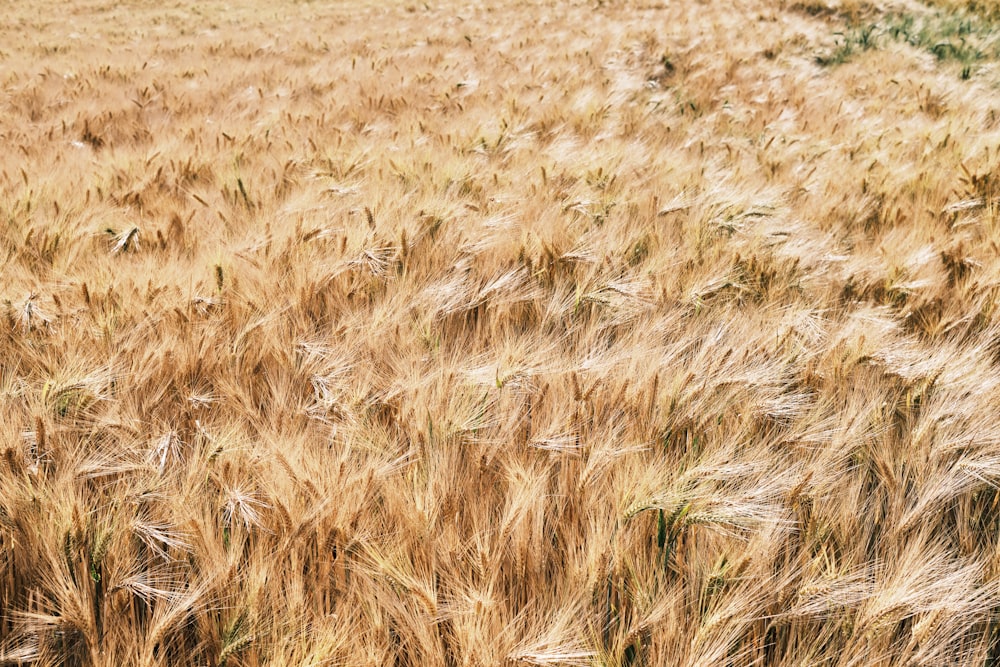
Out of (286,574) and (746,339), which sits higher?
(746,339)

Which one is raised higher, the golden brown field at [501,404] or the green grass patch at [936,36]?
the green grass patch at [936,36]

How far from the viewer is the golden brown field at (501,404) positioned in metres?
0.89

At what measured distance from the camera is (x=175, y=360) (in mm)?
1401

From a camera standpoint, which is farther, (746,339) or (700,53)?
(700,53)

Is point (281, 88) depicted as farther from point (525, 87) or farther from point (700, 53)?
point (700, 53)

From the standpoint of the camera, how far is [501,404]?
129 cm

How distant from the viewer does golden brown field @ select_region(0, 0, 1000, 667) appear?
0.89 metres

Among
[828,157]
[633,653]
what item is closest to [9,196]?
[633,653]

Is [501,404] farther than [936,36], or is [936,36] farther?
[936,36]

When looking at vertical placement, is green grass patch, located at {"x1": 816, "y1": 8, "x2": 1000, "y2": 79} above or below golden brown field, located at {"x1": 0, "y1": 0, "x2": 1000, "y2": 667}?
above

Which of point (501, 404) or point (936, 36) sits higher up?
point (936, 36)

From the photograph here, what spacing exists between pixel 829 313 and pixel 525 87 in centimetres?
378

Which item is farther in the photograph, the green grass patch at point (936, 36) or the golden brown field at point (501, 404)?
the green grass patch at point (936, 36)

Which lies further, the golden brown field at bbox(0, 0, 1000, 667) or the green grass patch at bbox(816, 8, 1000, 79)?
the green grass patch at bbox(816, 8, 1000, 79)
